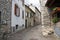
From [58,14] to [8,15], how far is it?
258 inches

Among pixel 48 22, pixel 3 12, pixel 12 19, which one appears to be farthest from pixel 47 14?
pixel 3 12

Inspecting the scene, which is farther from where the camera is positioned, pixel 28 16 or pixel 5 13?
pixel 28 16

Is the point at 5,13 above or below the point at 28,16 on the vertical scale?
above

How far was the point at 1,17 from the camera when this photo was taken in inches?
611

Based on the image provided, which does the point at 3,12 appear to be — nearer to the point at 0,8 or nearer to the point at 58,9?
the point at 0,8

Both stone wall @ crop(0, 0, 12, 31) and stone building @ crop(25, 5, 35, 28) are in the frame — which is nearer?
stone wall @ crop(0, 0, 12, 31)

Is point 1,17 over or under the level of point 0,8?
under

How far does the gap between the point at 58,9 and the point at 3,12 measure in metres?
7.69

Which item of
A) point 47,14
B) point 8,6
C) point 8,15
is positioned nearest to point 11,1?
point 8,6

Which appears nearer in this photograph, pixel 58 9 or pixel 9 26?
pixel 58 9

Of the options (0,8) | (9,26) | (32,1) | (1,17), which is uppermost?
(32,1)

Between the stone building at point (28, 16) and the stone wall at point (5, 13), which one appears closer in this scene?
the stone wall at point (5, 13)

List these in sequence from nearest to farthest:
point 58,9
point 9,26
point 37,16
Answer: point 58,9
point 9,26
point 37,16

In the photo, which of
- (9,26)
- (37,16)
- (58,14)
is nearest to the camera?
(58,14)
